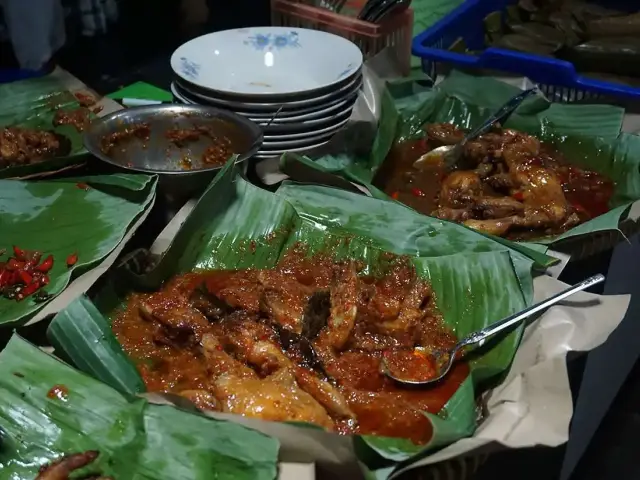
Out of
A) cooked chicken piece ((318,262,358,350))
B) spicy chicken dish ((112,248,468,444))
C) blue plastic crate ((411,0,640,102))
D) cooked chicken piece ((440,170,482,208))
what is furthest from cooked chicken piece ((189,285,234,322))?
blue plastic crate ((411,0,640,102))

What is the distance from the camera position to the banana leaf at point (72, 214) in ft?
5.79

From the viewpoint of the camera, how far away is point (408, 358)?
5.18ft

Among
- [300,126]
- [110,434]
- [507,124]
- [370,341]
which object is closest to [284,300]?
[370,341]

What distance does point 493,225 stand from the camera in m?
2.01

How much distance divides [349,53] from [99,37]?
116 cm

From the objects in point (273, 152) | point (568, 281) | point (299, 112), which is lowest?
point (568, 281)

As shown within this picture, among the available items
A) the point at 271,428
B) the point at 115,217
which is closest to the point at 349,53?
the point at 115,217

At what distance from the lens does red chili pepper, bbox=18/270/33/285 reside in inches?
65.0

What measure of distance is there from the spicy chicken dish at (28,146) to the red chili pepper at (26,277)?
1.97 ft

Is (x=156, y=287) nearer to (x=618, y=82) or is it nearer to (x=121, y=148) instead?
(x=121, y=148)

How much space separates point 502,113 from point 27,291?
1.73 m

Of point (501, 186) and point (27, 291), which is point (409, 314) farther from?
point (27, 291)

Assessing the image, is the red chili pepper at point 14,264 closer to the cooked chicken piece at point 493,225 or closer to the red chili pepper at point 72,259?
the red chili pepper at point 72,259

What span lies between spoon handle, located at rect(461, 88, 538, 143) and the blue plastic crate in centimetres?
10
